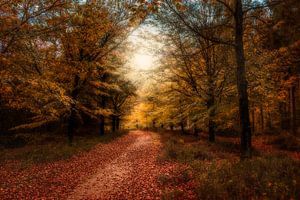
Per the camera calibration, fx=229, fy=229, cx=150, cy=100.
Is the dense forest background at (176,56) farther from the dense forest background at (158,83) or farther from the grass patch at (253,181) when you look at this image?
the grass patch at (253,181)

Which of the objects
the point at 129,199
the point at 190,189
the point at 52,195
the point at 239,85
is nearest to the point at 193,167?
the point at 190,189

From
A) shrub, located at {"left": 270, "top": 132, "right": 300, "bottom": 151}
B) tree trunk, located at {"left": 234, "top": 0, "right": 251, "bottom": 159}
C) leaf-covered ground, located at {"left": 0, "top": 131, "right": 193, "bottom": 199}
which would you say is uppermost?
tree trunk, located at {"left": 234, "top": 0, "right": 251, "bottom": 159}

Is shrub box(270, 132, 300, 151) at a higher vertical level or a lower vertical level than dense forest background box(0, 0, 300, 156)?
lower

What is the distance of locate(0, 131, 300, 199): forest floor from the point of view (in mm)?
6273

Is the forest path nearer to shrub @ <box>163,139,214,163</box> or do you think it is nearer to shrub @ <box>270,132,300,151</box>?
shrub @ <box>163,139,214,163</box>

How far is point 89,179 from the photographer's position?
33.5ft

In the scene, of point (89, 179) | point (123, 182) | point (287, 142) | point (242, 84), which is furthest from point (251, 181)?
point (287, 142)

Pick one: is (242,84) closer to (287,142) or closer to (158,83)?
(158,83)

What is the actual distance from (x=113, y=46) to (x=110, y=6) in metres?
3.04

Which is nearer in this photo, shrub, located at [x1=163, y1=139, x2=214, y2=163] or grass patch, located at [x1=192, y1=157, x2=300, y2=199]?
grass patch, located at [x1=192, y1=157, x2=300, y2=199]

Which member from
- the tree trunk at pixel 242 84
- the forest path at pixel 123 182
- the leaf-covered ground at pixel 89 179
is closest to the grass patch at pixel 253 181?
the leaf-covered ground at pixel 89 179

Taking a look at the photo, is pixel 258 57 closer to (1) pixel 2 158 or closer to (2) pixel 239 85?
(2) pixel 239 85

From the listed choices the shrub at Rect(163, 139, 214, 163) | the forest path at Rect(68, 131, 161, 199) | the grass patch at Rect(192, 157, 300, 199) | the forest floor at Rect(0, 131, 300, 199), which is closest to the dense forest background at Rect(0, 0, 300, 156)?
the grass patch at Rect(192, 157, 300, 199)

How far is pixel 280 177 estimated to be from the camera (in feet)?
21.7
